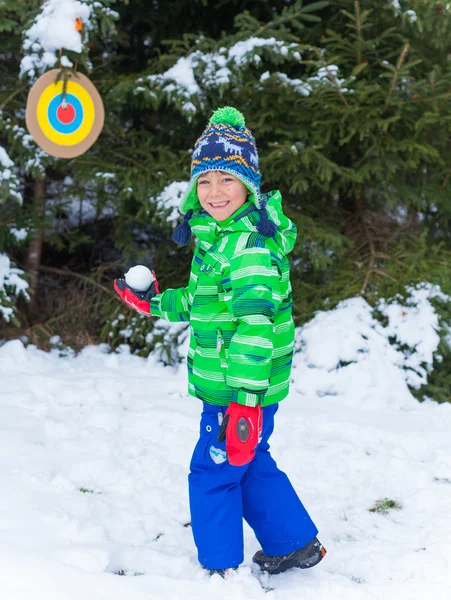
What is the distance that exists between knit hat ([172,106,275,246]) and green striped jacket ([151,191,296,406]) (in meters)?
0.05

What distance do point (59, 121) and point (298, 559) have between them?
10.5 feet

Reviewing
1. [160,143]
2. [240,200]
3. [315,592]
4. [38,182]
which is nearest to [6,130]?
[38,182]

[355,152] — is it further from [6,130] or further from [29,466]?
[29,466]

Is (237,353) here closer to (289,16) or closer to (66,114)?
(66,114)

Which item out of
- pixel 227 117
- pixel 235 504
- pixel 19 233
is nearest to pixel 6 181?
pixel 19 233

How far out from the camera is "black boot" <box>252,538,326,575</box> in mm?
2486

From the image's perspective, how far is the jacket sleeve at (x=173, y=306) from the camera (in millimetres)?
2719

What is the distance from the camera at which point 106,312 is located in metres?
5.50

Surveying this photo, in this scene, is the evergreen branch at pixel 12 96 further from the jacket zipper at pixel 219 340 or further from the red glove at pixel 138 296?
the jacket zipper at pixel 219 340

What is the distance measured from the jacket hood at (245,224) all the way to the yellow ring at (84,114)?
212cm

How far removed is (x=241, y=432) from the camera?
2170 millimetres

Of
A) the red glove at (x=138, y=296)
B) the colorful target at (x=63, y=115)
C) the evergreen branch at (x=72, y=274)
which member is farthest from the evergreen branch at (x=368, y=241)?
the red glove at (x=138, y=296)

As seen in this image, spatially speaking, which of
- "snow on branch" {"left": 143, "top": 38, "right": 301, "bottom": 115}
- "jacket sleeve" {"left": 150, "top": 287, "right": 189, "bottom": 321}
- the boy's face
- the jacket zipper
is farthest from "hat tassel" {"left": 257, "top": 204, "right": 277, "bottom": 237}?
"snow on branch" {"left": 143, "top": 38, "right": 301, "bottom": 115}

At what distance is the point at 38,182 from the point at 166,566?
4048mm
